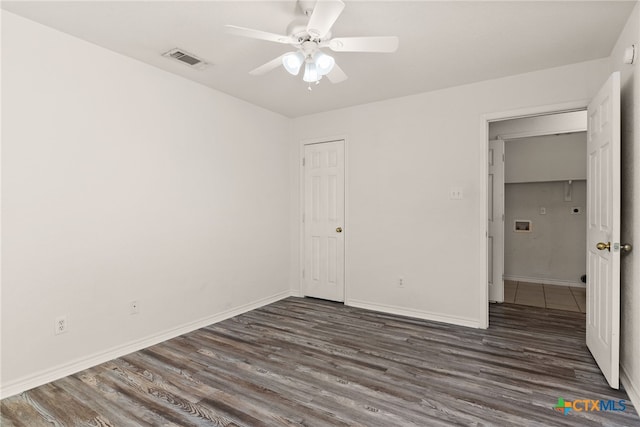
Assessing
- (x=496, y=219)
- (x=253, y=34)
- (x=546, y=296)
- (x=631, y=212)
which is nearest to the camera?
(x=253, y=34)

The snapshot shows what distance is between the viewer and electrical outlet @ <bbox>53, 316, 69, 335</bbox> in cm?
245

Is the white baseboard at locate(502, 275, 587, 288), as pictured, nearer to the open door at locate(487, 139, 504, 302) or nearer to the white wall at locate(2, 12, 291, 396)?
the open door at locate(487, 139, 504, 302)

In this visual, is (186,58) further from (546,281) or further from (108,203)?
(546,281)

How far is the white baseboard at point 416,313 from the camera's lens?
3.54m

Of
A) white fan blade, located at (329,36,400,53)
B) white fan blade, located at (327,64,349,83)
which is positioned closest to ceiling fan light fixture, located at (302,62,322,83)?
white fan blade, located at (327,64,349,83)

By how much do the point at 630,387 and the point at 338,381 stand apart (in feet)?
6.01

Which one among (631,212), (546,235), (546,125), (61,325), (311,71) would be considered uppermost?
(546,125)

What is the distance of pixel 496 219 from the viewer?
4441mm

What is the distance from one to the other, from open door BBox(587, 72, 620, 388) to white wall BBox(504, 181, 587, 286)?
3006 mm

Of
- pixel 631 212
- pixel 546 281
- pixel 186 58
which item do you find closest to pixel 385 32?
pixel 186 58

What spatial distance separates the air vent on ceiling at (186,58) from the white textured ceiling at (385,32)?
58 mm

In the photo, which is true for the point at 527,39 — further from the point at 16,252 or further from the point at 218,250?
the point at 16,252

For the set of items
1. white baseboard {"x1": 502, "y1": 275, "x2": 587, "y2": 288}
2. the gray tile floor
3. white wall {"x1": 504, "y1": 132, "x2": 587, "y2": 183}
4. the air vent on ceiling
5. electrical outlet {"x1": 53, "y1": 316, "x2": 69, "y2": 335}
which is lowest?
the gray tile floor

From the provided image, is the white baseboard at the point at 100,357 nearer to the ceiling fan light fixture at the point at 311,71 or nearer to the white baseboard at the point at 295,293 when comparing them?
the white baseboard at the point at 295,293
